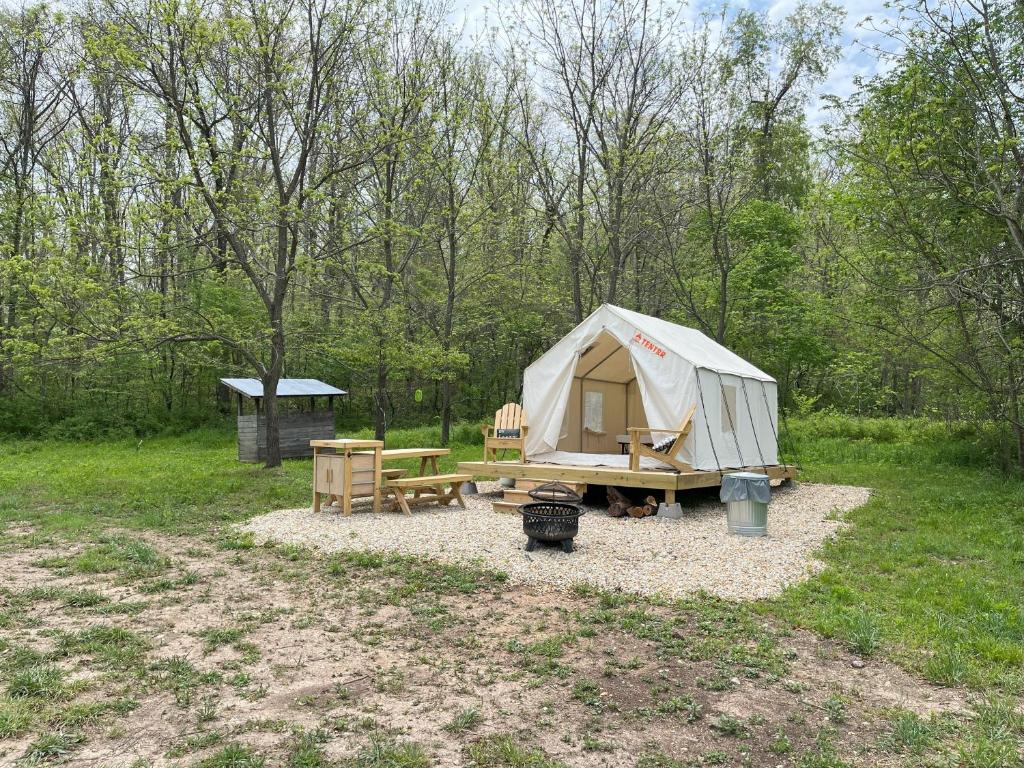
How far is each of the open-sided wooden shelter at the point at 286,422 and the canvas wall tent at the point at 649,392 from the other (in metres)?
5.85

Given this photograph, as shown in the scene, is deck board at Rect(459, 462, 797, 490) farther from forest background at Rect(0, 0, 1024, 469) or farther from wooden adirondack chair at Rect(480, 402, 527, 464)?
forest background at Rect(0, 0, 1024, 469)

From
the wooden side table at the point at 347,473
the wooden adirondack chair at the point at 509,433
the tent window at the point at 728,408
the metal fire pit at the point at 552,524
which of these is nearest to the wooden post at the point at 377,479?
the wooden side table at the point at 347,473

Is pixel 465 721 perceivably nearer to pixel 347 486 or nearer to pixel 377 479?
pixel 347 486

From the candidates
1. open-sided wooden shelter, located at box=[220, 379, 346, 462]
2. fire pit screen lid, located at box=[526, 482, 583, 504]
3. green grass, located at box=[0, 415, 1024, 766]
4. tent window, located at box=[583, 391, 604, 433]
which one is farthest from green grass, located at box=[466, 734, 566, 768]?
open-sided wooden shelter, located at box=[220, 379, 346, 462]

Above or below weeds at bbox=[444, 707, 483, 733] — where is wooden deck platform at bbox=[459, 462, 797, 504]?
above

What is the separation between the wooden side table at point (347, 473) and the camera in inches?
338

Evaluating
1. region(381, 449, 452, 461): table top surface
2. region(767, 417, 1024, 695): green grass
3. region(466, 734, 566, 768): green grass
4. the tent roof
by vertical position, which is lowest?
region(466, 734, 566, 768): green grass

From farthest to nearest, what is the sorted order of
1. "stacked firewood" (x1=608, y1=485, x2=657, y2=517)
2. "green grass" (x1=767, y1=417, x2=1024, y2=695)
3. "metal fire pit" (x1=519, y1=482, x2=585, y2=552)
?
"stacked firewood" (x1=608, y1=485, x2=657, y2=517) < "metal fire pit" (x1=519, y1=482, x2=585, y2=552) < "green grass" (x1=767, y1=417, x2=1024, y2=695)


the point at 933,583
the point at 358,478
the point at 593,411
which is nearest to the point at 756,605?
the point at 933,583

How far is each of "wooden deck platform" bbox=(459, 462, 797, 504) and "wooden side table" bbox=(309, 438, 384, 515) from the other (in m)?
1.94

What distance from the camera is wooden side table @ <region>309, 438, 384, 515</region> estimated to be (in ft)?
28.2

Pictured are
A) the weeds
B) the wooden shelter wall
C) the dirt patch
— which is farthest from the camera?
the wooden shelter wall

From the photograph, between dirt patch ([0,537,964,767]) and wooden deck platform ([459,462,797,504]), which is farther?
wooden deck platform ([459,462,797,504])

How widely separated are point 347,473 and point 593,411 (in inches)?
208
